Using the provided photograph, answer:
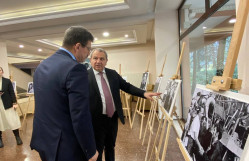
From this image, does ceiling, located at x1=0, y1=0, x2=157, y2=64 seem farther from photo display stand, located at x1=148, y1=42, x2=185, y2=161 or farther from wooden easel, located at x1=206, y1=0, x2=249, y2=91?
wooden easel, located at x1=206, y1=0, x2=249, y2=91

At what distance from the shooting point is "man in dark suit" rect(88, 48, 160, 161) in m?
1.47

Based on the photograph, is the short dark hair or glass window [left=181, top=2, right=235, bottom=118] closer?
the short dark hair

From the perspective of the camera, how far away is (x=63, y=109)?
881 millimetres

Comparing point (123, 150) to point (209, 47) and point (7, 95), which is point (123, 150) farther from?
point (7, 95)

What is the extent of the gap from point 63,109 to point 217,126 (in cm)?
80

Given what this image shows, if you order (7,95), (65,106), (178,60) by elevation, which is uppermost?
(178,60)

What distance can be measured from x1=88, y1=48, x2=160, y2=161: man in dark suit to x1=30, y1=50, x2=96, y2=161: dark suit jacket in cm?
54

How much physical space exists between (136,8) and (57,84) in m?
3.01

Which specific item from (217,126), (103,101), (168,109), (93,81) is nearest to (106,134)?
(103,101)

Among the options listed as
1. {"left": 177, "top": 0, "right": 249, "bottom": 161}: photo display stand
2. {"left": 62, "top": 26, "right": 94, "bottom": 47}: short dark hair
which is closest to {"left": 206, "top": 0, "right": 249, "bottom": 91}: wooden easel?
{"left": 177, "top": 0, "right": 249, "bottom": 161}: photo display stand

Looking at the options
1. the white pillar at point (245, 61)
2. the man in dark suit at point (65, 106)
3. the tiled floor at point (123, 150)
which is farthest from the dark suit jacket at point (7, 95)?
the white pillar at point (245, 61)

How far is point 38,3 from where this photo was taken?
328 cm

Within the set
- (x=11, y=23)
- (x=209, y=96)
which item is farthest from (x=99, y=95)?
(x=11, y=23)

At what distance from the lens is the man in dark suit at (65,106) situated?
2.77 ft
